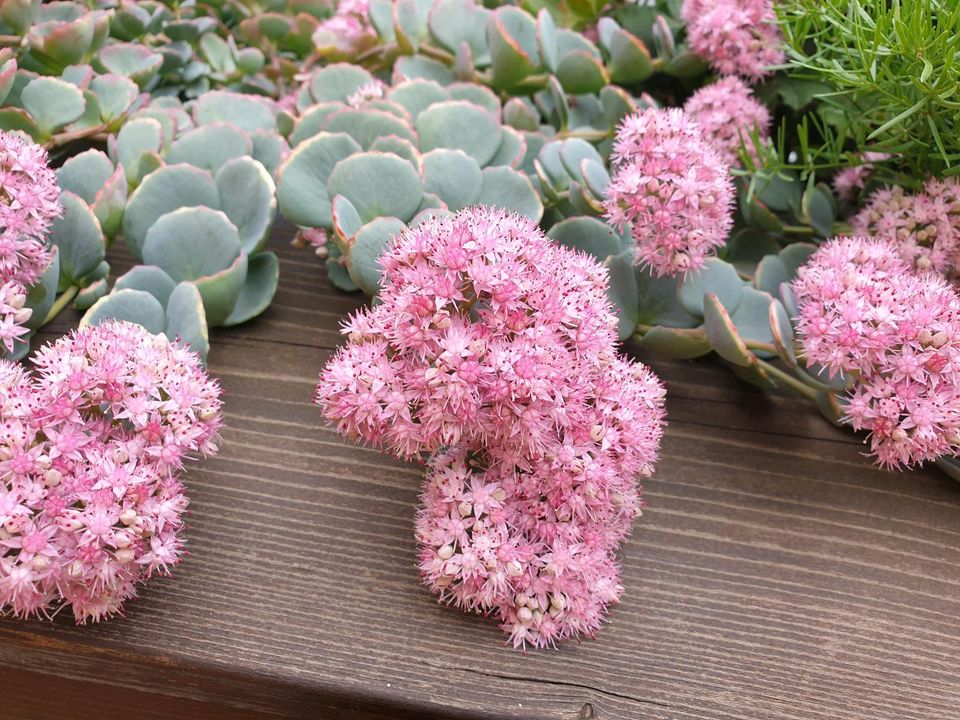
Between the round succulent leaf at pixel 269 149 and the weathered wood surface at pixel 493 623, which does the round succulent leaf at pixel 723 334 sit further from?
the round succulent leaf at pixel 269 149

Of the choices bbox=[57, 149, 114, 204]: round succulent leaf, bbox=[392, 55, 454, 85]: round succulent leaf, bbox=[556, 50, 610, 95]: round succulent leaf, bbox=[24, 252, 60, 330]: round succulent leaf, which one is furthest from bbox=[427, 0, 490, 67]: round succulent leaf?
bbox=[24, 252, 60, 330]: round succulent leaf

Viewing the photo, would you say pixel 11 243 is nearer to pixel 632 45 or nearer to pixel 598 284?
pixel 598 284

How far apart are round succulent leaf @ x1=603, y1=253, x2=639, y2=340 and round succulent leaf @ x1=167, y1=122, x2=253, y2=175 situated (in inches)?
17.0

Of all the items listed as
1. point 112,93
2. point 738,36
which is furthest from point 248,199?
point 738,36

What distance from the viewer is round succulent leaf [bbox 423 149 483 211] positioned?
0.89m

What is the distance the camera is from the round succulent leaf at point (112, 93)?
3.45 ft

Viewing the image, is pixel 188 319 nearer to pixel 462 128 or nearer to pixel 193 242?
pixel 193 242

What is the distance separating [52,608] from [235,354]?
332 millimetres

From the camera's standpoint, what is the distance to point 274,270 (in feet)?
3.15

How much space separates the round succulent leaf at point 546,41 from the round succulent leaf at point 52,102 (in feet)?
1.79

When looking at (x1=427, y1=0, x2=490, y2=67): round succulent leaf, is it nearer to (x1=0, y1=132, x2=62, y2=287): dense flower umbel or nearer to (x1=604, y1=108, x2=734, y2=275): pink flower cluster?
(x1=604, y1=108, x2=734, y2=275): pink flower cluster

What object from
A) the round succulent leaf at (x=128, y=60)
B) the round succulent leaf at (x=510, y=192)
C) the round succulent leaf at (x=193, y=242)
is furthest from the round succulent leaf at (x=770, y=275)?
the round succulent leaf at (x=128, y=60)

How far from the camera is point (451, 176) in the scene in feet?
2.92

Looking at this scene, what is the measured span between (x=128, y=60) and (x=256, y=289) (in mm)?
421
